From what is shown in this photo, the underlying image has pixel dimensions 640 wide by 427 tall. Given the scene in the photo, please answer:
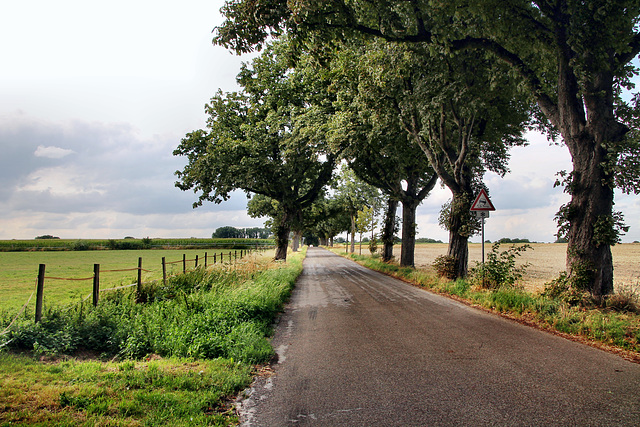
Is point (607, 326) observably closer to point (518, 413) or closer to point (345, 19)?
point (518, 413)

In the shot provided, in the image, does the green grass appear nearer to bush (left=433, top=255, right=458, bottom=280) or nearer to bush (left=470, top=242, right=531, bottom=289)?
bush (left=433, top=255, right=458, bottom=280)

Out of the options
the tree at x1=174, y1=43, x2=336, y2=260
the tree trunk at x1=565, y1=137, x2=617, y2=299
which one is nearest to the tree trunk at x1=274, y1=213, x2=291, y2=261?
the tree at x1=174, y1=43, x2=336, y2=260

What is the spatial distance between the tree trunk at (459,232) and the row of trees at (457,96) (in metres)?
0.04

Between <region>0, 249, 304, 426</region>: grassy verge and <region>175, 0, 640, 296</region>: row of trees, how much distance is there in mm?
6175

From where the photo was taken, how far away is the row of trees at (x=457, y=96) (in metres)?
7.81

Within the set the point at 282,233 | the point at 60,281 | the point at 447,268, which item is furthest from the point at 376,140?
the point at 60,281

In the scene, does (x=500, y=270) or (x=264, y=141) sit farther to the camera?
(x=264, y=141)

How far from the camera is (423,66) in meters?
11.9

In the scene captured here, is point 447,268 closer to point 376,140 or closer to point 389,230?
point 376,140

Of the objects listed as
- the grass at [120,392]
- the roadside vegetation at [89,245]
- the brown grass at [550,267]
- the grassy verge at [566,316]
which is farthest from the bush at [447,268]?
the roadside vegetation at [89,245]

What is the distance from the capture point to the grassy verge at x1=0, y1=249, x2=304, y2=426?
3316mm

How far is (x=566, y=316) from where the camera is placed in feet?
22.5

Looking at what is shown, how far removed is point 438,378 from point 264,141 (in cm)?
1921

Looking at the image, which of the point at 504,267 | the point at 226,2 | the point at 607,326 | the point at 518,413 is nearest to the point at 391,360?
the point at 518,413
